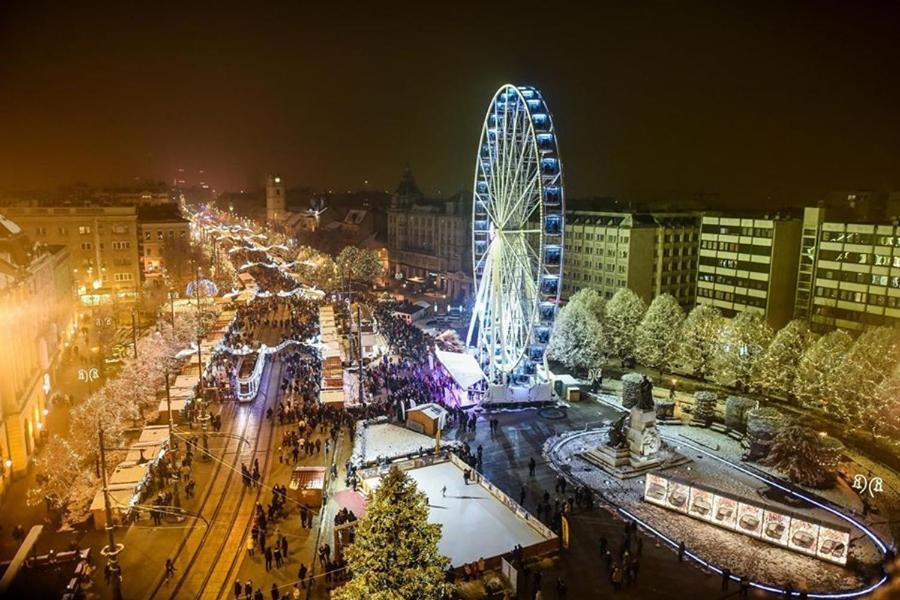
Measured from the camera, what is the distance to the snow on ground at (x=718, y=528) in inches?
942

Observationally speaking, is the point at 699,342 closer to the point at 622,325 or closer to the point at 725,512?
the point at 622,325

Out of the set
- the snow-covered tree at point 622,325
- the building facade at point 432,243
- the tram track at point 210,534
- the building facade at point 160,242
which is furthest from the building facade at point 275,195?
the tram track at point 210,534

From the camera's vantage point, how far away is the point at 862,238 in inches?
2293

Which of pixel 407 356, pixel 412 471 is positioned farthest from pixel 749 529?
pixel 407 356

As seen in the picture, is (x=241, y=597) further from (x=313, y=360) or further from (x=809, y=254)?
(x=809, y=254)

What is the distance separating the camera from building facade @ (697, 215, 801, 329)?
65000 millimetres

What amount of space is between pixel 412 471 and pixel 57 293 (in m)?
35.1

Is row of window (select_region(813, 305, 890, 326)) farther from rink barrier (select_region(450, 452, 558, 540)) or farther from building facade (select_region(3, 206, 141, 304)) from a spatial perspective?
building facade (select_region(3, 206, 141, 304))

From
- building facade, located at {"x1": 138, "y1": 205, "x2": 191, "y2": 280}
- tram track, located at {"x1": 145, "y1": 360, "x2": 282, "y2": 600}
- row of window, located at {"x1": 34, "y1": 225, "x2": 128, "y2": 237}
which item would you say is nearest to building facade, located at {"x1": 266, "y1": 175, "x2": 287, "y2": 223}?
building facade, located at {"x1": 138, "y1": 205, "x2": 191, "y2": 280}

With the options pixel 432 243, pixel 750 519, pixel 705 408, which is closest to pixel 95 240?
pixel 432 243

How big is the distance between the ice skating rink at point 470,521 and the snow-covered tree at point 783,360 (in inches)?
969

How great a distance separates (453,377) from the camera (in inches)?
1758

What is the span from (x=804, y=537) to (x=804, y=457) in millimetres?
6999

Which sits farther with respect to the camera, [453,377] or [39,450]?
[453,377]
